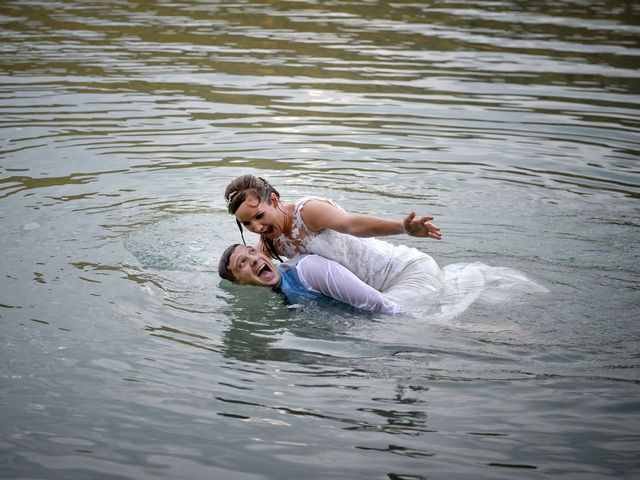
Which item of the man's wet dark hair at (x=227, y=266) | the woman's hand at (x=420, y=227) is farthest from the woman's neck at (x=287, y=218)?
the woman's hand at (x=420, y=227)

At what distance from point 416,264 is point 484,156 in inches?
157

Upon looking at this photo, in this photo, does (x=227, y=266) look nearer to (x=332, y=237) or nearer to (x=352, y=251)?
(x=332, y=237)

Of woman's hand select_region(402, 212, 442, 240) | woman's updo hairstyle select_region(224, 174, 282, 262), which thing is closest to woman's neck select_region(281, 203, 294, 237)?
woman's updo hairstyle select_region(224, 174, 282, 262)

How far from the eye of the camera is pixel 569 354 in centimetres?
571

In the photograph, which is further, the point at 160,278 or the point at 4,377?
the point at 160,278

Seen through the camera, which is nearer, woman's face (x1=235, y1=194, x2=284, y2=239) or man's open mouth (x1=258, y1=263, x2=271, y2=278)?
woman's face (x1=235, y1=194, x2=284, y2=239)

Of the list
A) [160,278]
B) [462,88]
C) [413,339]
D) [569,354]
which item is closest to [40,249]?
[160,278]

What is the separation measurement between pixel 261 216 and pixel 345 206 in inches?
95.1

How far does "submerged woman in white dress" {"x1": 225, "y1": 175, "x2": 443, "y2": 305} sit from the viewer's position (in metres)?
6.48

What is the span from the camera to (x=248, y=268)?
6648 millimetres

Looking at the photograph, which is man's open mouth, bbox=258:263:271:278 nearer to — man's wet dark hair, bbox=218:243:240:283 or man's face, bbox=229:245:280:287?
man's face, bbox=229:245:280:287

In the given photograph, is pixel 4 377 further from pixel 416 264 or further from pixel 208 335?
pixel 416 264

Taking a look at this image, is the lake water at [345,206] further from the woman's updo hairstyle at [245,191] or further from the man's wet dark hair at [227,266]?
the woman's updo hairstyle at [245,191]

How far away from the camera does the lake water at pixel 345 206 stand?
4766 mm
